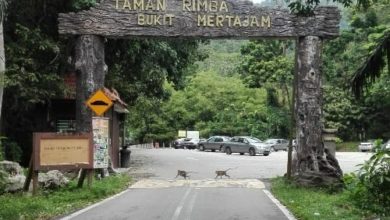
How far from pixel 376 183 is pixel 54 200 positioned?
757cm

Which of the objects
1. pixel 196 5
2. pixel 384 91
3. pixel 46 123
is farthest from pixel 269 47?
pixel 196 5

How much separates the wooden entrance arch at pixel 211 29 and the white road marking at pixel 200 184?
5.61 feet

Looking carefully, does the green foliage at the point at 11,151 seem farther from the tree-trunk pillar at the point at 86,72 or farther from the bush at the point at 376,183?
the bush at the point at 376,183

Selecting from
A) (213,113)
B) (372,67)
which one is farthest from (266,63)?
(372,67)

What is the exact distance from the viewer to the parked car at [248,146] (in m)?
46.7

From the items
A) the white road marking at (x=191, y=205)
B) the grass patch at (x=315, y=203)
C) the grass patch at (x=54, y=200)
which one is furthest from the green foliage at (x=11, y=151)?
the grass patch at (x=315, y=203)

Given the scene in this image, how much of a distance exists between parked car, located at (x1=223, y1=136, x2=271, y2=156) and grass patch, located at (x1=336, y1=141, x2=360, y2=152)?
672 inches

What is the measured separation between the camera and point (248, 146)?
1865 inches

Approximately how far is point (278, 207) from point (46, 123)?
52.2 ft

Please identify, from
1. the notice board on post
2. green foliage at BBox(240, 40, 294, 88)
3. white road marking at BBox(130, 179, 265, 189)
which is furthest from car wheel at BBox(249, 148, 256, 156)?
the notice board on post

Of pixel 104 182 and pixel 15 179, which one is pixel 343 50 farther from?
pixel 15 179

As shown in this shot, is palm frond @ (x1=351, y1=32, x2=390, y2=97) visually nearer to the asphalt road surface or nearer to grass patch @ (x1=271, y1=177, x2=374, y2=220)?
grass patch @ (x1=271, y1=177, x2=374, y2=220)

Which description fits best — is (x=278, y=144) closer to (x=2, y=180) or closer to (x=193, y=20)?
(x=193, y=20)

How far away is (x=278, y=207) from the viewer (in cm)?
1370
